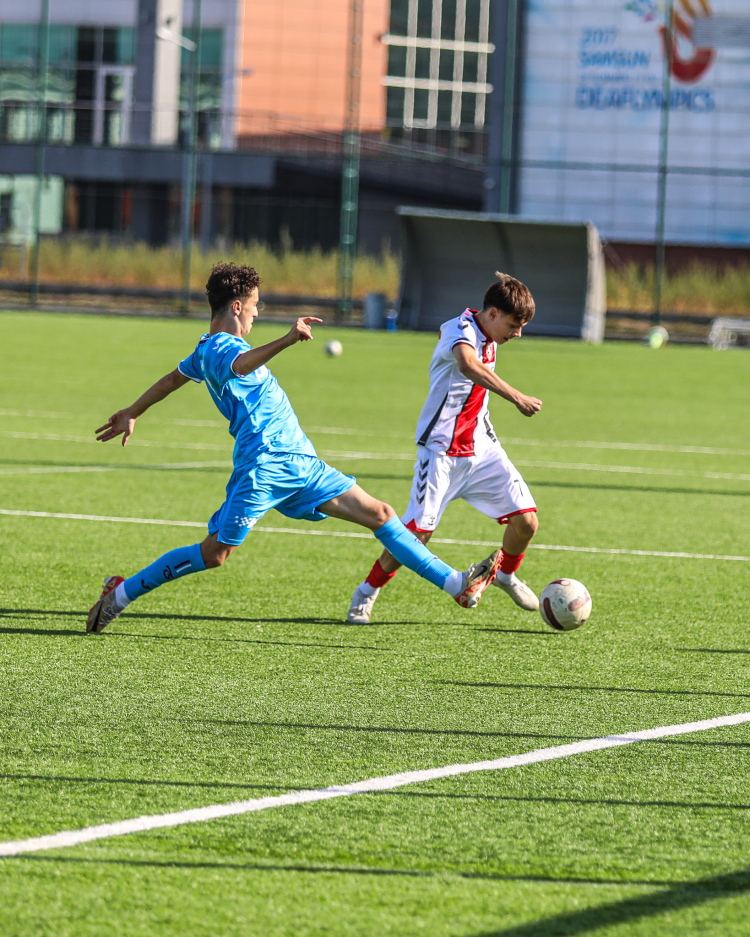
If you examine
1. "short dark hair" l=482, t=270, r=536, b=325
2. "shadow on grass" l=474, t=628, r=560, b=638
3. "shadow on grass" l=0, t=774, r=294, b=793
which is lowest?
"shadow on grass" l=474, t=628, r=560, b=638

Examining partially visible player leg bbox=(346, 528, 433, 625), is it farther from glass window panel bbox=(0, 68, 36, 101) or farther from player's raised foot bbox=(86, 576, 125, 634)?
glass window panel bbox=(0, 68, 36, 101)

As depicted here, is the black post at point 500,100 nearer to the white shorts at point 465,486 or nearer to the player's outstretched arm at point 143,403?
the white shorts at point 465,486

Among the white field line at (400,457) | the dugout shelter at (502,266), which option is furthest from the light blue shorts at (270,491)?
the dugout shelter at (502,266)

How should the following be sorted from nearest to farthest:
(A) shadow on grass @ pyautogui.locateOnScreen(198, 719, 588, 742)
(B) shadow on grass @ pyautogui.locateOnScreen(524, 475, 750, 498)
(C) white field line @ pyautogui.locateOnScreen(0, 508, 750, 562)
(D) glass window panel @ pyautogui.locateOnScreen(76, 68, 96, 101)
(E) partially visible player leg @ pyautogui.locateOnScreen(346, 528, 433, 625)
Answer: (A) shadow on grass @ pyautogui.locateOnScreen(198, 719, 588, 742)
(E) partially visible player leg @ pyautogui.locateOnScreen(346, 528, 433, 625)
(C) white field line @ pyautogui.locateOnScreen(0, 508, 750, 562)
(B) shadow on grass @ pyautogui.locateOnScreen(524, 475, 750, 498)
(D) glass window panel @ pyautogui.locateOnScreen(76, 68, 96, 101)

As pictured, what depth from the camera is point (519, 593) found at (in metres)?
6.52

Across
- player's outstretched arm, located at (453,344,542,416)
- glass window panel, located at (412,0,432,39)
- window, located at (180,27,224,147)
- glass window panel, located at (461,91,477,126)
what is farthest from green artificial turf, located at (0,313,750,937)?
glass window panel, located at (412,0,432,39)

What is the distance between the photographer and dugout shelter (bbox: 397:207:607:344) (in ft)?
95.9

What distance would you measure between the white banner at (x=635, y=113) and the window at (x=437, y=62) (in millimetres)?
15037

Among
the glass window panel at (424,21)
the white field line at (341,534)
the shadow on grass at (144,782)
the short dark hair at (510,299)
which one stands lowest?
the white field line at (341,534)

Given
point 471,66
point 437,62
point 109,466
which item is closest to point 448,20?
point 437,62

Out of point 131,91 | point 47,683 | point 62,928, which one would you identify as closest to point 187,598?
point 47,683

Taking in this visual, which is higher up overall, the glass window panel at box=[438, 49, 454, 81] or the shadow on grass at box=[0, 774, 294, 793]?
the glass window panel at box=[438, 49, 454, 81]

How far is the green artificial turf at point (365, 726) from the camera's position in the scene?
321 centimetres

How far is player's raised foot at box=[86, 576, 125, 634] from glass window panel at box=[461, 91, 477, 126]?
2150 inches
